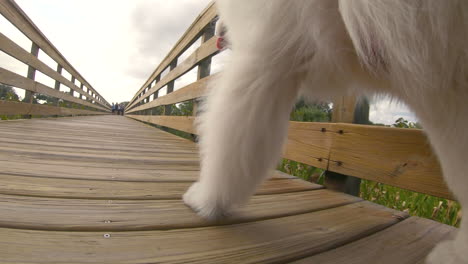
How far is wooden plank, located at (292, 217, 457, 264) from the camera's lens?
22.3 inches

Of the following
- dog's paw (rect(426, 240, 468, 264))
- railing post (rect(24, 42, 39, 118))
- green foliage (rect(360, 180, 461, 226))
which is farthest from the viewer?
railing post (rect(24, 42, 39, 118))

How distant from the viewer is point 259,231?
0.66m

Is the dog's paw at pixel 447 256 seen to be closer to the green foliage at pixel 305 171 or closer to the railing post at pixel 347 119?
the railing post at pixel 347 119

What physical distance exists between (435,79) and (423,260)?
43 centimetres

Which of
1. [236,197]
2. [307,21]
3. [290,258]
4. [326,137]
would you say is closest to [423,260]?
[290,258]

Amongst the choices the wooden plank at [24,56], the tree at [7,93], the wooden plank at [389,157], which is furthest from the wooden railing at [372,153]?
the tree at [7,93]

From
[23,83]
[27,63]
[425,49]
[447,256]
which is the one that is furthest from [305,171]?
[27,63]

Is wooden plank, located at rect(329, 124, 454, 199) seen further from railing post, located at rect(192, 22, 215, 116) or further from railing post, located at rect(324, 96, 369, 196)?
railing post, located at rect(192, 22, 215, 116)

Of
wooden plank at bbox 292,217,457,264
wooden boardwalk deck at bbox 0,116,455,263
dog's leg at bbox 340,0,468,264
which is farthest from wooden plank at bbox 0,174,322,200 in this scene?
dog's leg at bbox 340,0,468,264

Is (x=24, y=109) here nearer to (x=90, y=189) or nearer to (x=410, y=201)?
(x=90, y=189)

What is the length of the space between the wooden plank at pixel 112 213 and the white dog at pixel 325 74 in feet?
0.29

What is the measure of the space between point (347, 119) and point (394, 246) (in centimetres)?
64

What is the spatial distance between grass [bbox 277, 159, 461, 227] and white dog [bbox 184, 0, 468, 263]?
62 centimetres

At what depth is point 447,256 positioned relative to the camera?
503 millimetres
